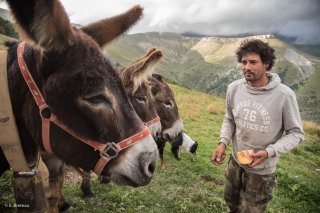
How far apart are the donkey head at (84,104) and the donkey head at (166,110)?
497 cm

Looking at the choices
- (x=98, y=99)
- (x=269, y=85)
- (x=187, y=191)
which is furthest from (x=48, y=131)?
(x=187, y=191)

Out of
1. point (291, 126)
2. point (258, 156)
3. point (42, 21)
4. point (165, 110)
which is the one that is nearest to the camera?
point (42, 21)

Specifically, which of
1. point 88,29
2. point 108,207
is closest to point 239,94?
point 88,29

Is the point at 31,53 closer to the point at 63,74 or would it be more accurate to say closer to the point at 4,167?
the point at 63,74

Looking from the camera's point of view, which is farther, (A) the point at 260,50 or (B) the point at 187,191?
(B) the point at 187,191

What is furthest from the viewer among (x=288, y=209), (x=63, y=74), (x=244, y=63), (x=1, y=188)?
(x=288, y=209)

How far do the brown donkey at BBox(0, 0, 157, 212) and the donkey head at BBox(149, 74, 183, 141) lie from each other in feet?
16.3

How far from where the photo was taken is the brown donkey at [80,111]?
218 cm

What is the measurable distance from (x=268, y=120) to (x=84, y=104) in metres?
3.00

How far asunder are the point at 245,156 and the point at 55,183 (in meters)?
2.57

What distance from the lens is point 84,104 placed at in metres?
2.19

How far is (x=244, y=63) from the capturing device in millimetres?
4594

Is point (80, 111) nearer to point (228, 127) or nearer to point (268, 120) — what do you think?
point (268, 120)

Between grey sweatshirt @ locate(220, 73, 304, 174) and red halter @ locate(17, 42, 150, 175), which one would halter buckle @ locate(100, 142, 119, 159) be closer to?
→ red halter @ locate(17, 42, 150, 175)
